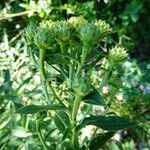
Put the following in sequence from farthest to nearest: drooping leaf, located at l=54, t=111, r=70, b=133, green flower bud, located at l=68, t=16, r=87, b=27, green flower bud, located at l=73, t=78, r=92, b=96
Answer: drooping leaf, located at l=54, t=111, r=70, b=133 → green flower bud, located at l=68, t=16, r=87, b=27 → green flower bud, located at l=73, t=78, r=92, b=96

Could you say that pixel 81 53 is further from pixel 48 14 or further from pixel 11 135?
pixel 48 14

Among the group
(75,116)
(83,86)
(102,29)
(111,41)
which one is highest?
(102,29)

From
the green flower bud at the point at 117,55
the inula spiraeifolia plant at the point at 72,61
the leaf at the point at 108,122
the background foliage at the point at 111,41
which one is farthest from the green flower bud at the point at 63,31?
the background foliage at the point at 111,41

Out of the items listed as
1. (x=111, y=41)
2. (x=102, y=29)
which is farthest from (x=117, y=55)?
(x=111, y=41)

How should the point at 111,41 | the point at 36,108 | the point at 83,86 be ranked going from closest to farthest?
the point at 83,86 → the point at 36,108 → the point at 111,41

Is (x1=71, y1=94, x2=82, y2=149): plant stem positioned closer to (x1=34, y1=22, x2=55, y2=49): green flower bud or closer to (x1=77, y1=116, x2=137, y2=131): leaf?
(x1=77, y1=116, x2=137, y2=131): leaf

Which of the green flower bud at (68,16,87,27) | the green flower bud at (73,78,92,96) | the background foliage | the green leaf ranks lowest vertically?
the background foliage

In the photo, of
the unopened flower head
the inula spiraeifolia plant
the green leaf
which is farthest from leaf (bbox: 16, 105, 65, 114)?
the unopened flower head

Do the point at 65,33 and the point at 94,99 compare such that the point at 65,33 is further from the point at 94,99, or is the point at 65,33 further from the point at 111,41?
the point at 111,41
